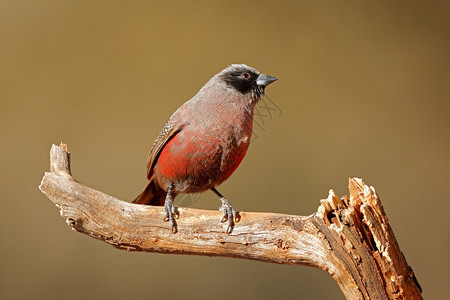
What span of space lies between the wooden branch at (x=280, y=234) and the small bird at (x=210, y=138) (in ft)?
0.25

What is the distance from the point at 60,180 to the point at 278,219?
101cm

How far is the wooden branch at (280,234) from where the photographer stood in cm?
202

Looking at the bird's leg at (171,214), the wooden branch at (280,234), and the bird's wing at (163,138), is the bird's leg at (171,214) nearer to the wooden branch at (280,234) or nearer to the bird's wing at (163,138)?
the wooden branch at (280,234)

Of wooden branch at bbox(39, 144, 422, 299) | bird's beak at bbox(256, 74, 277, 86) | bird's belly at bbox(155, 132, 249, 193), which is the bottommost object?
wooden branch at bbox(39, 144, 422, 299)

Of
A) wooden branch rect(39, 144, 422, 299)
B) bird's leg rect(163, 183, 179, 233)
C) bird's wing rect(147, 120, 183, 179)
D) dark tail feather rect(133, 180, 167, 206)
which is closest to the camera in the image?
wooden branch rect(39, 144, 422, 299)

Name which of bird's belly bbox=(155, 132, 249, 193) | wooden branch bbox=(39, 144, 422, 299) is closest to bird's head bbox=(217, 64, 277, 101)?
bird's belly bbox=(155, 132, 249, 193)

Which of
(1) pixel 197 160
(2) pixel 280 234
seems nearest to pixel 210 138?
(1) pixel 197 160

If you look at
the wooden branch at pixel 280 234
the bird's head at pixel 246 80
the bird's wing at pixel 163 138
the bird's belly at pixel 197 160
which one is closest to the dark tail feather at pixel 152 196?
the bird's wing at pixel 163 138

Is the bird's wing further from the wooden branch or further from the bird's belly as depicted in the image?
the wooden branch

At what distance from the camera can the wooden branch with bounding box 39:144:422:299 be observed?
2.02m

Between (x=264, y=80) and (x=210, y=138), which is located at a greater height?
(x=264, y=80)

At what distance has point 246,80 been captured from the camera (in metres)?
2.66

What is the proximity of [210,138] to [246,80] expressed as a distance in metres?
0.40

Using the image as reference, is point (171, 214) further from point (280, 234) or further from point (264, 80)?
point (264, 80)
